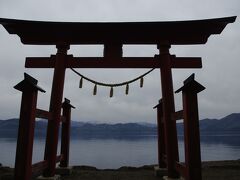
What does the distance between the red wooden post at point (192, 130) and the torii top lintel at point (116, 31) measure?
264 centimetres

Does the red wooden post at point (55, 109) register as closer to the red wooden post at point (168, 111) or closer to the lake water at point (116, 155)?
the red wooden post at point (168, 111)

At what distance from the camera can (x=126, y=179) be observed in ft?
23.4

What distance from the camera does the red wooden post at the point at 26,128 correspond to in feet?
14.8

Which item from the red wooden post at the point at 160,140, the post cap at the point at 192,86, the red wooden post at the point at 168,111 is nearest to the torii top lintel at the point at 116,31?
the red wooden post at the point at 168,111

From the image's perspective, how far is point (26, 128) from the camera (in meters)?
4.65

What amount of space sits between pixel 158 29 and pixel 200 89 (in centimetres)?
281

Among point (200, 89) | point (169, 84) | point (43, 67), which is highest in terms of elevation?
point (43, 67)

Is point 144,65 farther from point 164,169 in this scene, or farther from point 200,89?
point 164,169

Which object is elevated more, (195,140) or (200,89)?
(200,89)

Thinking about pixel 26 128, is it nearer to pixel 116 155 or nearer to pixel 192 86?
pixel 192 86

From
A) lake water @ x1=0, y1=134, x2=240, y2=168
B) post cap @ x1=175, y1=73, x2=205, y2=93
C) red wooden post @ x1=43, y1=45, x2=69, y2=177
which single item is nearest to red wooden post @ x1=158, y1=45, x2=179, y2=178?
post cap @ x1=175, y1=73, x2=205, y2=93

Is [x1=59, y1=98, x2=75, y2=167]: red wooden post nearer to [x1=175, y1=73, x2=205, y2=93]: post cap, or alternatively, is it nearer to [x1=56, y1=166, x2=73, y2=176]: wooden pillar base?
[x1=56, y1=166, x2=73, y2=176]: wooden pillar base

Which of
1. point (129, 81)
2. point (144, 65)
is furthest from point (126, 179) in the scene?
point (144, 65)

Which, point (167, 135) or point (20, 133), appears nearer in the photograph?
point (20, 133)
